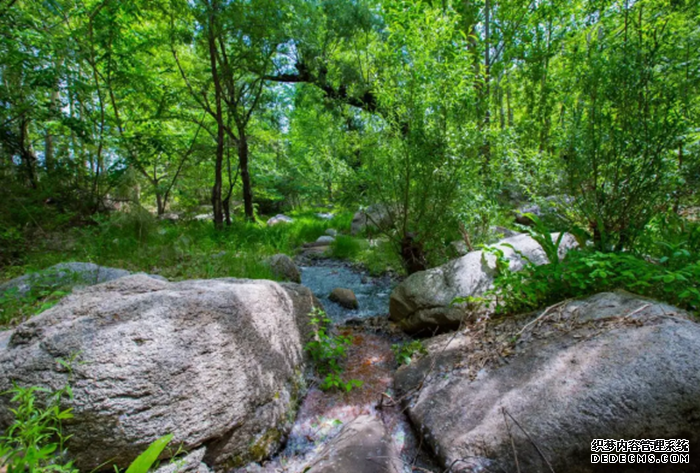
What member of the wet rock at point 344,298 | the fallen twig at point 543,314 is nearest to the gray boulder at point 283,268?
the wet rock at point 344,298

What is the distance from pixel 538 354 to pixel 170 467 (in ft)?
7.44

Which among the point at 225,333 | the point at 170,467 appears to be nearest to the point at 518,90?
the point at 225,333

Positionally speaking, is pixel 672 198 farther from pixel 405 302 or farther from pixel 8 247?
pixel 8 247

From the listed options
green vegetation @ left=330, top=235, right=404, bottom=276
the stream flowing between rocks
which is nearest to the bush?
green vegetation @ left=330, top=235, right=404, bottom=276

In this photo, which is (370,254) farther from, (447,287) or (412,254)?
(447,287)

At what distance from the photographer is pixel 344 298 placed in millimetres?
4285

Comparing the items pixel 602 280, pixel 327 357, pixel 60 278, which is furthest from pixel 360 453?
pixel 60 278

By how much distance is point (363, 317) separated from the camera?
391cm

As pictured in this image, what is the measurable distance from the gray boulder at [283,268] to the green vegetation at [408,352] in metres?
2.49

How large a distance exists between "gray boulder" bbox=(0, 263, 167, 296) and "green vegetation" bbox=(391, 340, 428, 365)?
2450mm

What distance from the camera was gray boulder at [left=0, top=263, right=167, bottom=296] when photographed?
2863mm

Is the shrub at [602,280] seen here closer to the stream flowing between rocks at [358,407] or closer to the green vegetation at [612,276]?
the green vegetation at [612,276]

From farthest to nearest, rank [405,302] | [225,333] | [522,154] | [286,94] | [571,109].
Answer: [286,94] → [522,154] → [405,302] → [571,109] → [225,333]

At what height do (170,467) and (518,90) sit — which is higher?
(518,90)
